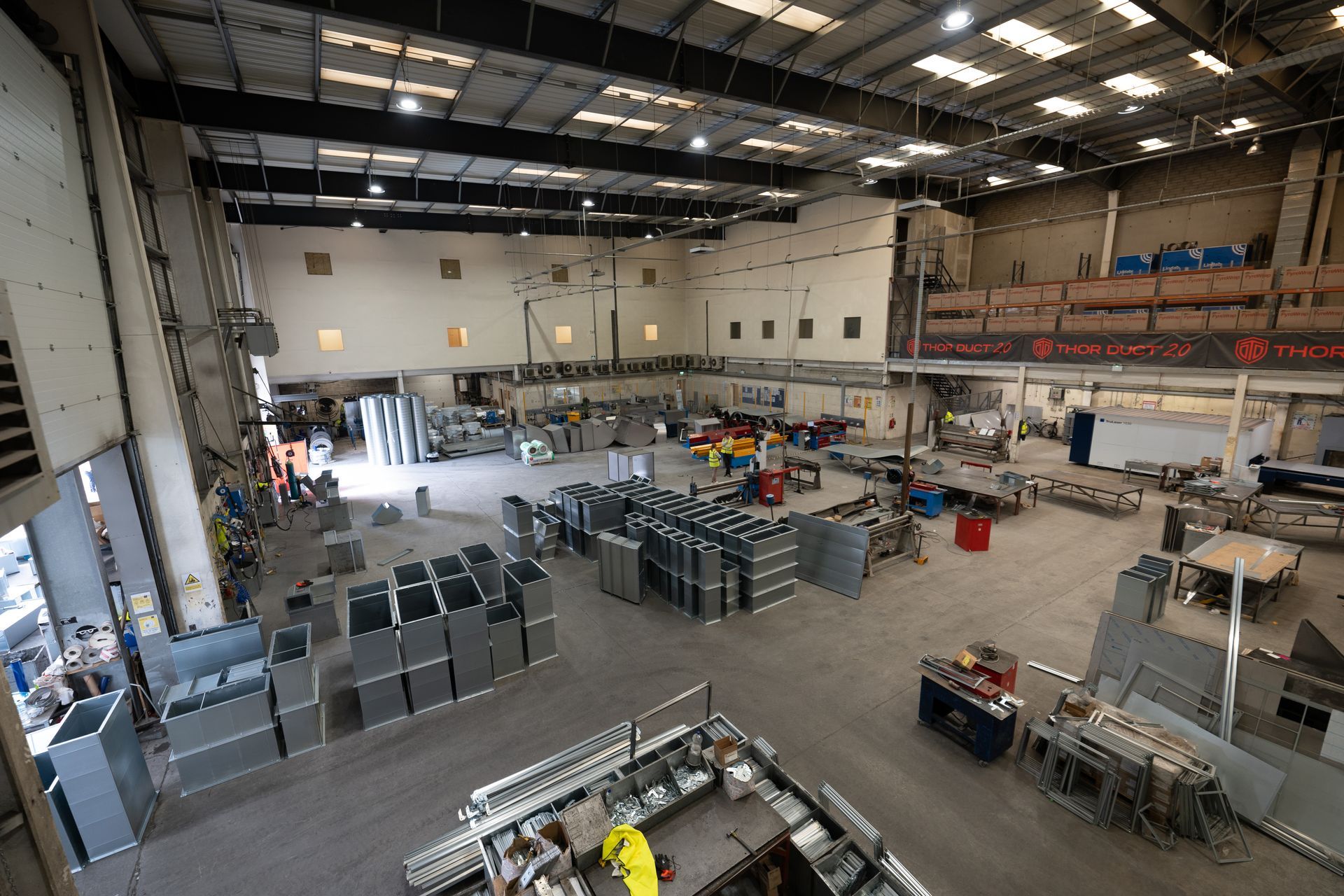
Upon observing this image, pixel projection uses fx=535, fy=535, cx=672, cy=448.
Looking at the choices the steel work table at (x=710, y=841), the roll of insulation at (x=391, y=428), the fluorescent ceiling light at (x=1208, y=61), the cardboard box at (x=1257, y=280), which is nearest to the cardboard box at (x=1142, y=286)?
the cardboard box at (x=1257, y=280)

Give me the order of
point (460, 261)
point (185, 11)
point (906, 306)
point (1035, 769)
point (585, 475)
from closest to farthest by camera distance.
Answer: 1. point (1035, 769)
2. point (185, 11)
3. point (585, 475)
4. point (906, 306)
5. point (460, 261)

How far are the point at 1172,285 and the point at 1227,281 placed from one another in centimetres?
103

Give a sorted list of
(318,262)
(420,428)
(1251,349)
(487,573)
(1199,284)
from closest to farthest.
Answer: (487,573) < (1251,349) < (1199,284) < (420,428) < (318,262)

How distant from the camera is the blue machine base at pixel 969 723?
18.2 ft

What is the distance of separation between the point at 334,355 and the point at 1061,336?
2552 cm

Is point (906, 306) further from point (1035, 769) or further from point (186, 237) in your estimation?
point (186, 237)

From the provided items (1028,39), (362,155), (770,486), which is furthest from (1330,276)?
(362,155)

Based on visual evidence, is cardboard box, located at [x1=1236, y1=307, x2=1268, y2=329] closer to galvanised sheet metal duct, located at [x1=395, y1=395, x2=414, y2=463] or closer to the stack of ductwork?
the stack of ductwork

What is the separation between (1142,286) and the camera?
14461 mm

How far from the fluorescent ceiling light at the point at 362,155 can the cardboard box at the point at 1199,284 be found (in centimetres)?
2034

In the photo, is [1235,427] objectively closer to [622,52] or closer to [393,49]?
[622,52]

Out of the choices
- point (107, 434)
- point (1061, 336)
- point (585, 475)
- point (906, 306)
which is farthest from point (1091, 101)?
point (107, 434)

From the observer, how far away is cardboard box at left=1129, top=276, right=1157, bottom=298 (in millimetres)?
14250

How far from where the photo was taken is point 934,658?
6164 millimetres
